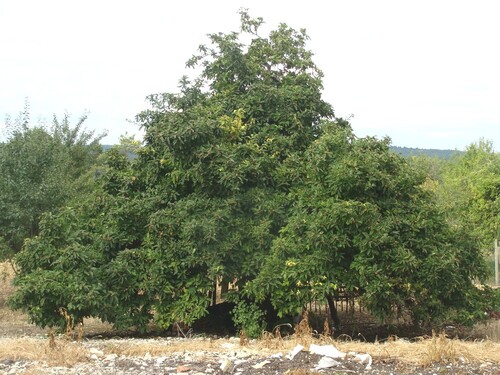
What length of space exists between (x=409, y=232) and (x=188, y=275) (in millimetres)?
4088

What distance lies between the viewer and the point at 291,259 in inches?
408

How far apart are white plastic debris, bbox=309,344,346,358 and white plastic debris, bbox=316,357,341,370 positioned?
0.18 m

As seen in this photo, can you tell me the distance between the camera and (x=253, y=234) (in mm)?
11062

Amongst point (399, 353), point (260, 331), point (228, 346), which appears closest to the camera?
point (399, 353)

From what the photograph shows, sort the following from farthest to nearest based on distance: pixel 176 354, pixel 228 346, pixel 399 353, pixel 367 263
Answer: pixel 367 263, pixel 228 346, pixel 176 354, pixel 399 353

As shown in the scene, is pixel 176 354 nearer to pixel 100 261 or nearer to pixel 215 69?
pixel 100 261

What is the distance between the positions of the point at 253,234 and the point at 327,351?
161 inches

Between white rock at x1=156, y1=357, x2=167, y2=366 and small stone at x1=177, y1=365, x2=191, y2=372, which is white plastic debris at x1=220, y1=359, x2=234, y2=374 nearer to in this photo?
small stone at x1=177, y1=365, x2=191, y2=372

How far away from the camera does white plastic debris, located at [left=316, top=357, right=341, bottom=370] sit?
676 cm

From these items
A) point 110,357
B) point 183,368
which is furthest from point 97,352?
point 183,368

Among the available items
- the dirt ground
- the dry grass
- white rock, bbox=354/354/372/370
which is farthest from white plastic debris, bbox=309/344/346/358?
the dry grass

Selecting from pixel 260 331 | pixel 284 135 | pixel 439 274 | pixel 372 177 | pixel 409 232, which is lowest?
pixel 260 331

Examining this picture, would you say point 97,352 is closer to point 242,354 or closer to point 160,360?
point 160,360

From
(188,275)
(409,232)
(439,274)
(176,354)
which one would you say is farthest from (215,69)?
(176,354)
